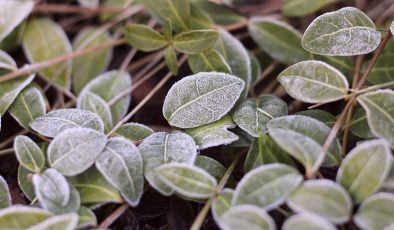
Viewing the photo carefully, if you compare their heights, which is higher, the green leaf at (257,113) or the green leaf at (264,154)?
the green leaf at (257,113)

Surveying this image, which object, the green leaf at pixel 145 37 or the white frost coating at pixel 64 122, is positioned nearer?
the white frost coating at pixel 64 122

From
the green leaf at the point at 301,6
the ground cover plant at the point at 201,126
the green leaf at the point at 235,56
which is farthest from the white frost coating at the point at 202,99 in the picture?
the green leaf at the point at 301,6

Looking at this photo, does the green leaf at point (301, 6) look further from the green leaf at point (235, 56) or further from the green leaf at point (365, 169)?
the green leaf at point (365, 169)

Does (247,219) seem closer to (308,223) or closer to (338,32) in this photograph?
(308,223)

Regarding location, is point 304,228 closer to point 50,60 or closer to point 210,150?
point 210,150

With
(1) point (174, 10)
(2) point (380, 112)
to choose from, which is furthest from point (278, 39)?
(2) point (380, 112)

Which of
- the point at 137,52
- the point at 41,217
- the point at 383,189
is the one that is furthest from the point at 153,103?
the point at 383,189
